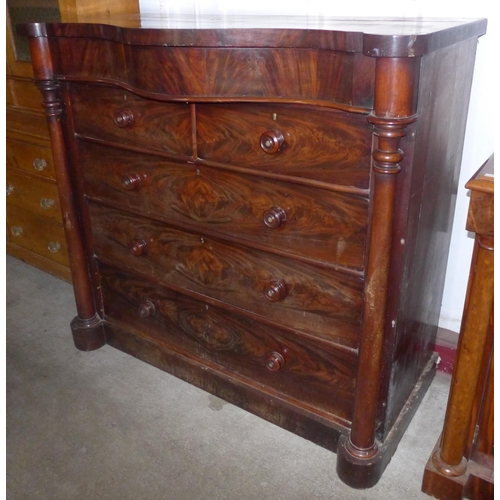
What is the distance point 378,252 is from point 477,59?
686 mm

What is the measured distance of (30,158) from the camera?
2293mm

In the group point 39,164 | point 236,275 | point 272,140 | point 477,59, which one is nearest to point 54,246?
point 39,164

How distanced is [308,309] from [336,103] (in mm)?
534

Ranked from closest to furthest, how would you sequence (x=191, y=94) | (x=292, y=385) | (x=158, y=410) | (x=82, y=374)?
(x=191, y=94)
(x=292, y=385)
(x=158, y=410)
(x=82, y=374)

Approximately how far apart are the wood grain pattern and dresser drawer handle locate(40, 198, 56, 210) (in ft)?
2.28

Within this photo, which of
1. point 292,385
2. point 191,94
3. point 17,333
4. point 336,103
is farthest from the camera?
point 17,333

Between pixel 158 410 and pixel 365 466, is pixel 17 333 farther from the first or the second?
pixel 365 466

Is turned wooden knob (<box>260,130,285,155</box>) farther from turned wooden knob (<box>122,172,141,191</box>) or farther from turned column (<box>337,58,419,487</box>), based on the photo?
turned wooden knob (<box>122,172,141,191</box>)

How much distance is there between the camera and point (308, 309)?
1.36 meters

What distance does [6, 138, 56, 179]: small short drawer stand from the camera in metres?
2.23

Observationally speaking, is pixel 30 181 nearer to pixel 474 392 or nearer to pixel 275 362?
pixel 275 362

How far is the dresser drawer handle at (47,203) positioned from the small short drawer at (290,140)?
1215 millimetres

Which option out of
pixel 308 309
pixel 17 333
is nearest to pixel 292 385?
pixel 308 309

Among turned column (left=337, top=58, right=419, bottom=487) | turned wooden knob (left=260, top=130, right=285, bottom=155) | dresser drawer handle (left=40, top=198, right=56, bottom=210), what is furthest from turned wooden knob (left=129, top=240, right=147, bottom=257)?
dresser drawer handle (left=40, top=198, right=56, bottom=210)
